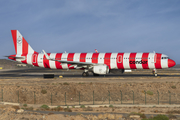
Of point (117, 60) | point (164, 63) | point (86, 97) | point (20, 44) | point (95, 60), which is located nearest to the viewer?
point (86, 97)

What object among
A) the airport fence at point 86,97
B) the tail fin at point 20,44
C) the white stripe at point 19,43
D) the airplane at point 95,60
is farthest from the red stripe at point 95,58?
the white stripe at point 19,43

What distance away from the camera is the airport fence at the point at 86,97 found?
35031mm

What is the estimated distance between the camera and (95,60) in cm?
4825

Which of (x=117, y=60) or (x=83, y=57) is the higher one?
(x=83, y=57)

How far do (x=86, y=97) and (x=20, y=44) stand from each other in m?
26.7

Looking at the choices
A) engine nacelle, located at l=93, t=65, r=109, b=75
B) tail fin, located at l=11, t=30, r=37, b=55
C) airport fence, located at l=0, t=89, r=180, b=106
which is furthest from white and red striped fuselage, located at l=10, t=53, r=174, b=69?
airport fence, located at l=0, t=89, r=180, b=106

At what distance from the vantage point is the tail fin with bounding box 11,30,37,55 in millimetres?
54531

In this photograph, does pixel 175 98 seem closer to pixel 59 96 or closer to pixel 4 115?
pixel 59 96

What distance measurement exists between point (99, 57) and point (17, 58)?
20.4 meters

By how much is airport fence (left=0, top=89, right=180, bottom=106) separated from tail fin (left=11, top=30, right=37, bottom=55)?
18.7m

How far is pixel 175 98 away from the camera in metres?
37.3

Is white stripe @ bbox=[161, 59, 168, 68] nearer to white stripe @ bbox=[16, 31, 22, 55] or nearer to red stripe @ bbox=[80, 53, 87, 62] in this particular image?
red stripe @ bbox=[80, 53, 87, 62]

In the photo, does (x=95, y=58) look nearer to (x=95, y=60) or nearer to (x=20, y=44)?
(x=95, y=60)

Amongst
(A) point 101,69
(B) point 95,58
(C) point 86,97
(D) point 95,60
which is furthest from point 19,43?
(C) point 86,97
